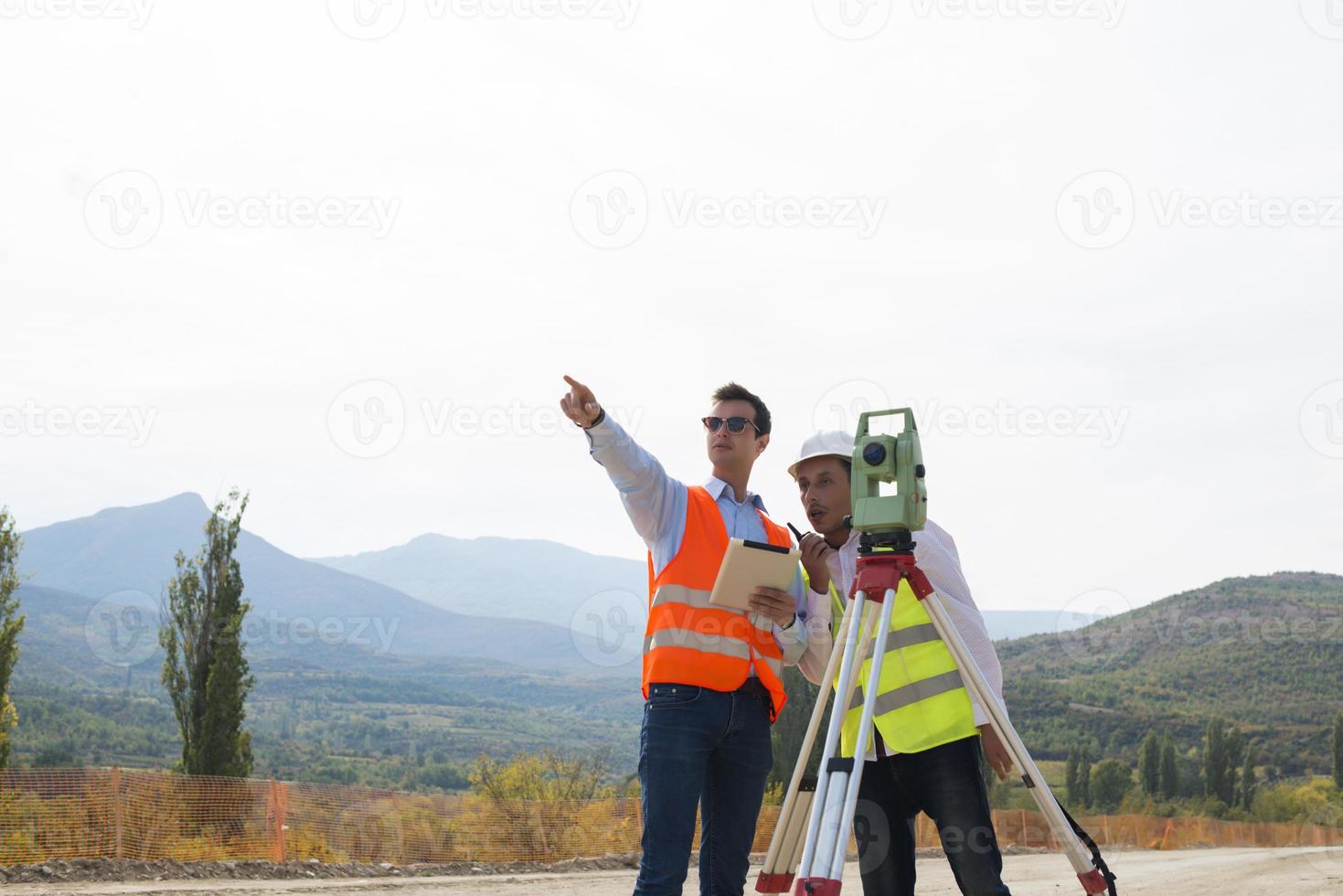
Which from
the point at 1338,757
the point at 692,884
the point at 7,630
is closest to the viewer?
the point at 692,884

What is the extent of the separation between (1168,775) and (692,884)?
43.8 metres

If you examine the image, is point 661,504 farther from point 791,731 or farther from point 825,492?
point 791,731

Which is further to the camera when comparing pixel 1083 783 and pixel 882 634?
pixel 1083 783

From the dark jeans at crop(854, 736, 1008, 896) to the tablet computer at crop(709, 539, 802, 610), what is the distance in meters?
0.73

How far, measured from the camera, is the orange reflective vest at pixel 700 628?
3.54m

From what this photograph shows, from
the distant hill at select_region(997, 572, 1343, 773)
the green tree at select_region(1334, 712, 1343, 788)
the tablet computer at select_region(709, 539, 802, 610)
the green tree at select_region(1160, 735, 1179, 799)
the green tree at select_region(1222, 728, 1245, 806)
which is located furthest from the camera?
the distant hill at select_region(997, 572, 1343, 773)

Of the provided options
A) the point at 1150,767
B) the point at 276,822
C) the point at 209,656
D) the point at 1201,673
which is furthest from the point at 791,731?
the point at 1201,673

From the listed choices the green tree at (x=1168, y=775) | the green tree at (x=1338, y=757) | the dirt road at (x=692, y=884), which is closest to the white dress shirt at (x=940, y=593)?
the dirt road at (x=692, y=884)

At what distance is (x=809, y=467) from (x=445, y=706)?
16885 cm

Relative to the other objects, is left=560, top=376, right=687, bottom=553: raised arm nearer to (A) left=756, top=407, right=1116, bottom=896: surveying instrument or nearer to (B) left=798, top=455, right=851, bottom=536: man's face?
(B) left=798, top=455, right=851, bottom=536: man's face

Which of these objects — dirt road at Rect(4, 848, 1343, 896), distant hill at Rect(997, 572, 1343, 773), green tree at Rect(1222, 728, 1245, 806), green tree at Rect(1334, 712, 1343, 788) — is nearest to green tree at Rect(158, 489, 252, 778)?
dirt road at Rect(4, 848, 1343, 896)

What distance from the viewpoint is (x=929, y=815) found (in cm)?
362

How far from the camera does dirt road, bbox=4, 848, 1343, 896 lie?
8.96 metres

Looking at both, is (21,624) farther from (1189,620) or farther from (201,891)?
(1189,620)
